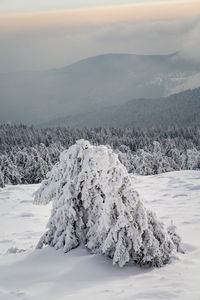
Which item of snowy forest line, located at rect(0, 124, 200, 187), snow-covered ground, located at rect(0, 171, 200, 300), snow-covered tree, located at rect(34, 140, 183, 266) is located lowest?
snowy forest line, located at rect(0, 124, 200, 187)

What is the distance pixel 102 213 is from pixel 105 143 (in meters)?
110

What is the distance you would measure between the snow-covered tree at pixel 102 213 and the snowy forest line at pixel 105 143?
2835cm

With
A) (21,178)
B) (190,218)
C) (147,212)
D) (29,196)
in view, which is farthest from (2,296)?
(21,178)

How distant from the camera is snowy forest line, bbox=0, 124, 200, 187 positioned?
181 ft

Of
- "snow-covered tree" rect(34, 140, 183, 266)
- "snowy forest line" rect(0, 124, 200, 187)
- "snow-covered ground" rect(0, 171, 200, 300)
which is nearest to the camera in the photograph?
"snow-covered ground" rect(0, 171, 200, 300)

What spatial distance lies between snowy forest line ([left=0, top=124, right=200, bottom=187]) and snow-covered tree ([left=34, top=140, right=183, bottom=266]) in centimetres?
2835

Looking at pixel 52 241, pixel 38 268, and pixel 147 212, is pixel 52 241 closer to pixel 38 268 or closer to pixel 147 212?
pixel 38 268

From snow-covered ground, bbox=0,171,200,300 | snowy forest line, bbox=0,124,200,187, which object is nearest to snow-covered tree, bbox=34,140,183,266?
snow-covered ground, bbox=0,171,200,300

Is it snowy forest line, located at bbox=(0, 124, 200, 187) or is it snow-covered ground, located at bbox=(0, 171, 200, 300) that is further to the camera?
snowy forest line, located at bbox=(0, 124, 200, 187)

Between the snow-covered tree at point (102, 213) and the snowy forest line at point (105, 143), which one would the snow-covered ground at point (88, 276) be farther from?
the snowy forest line at point (105, 143)

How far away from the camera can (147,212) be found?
984cm

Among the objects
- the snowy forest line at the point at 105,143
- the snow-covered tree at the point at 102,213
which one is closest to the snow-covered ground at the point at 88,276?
the snow-covered tree at the point at 102,213

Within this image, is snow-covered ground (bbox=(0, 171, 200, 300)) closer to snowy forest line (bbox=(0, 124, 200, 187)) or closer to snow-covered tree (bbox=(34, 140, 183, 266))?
snow-covered tree (bbox=(34, 140, 183, 266))

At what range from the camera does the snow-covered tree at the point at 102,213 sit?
920 cm
